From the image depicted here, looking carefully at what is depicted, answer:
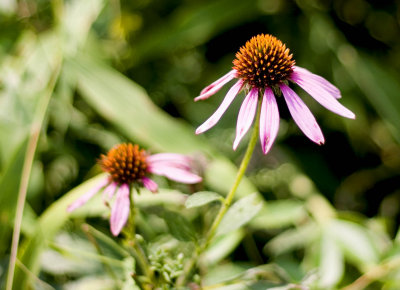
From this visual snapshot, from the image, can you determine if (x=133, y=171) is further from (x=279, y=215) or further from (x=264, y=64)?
(x=279, y=215)

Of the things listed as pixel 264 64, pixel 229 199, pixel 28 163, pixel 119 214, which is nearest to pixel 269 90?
pixel 264 64

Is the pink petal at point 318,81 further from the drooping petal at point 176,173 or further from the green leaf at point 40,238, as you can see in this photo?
the green leaf at point 40,238

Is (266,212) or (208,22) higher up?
(208,22)

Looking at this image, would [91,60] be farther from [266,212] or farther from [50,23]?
[266,212]

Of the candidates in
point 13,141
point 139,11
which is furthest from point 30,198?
point 139,11

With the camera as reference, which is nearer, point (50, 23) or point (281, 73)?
point (281, 73)

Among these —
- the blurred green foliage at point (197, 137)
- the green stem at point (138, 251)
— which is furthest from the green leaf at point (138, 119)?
the green stem at point (138, 251)
